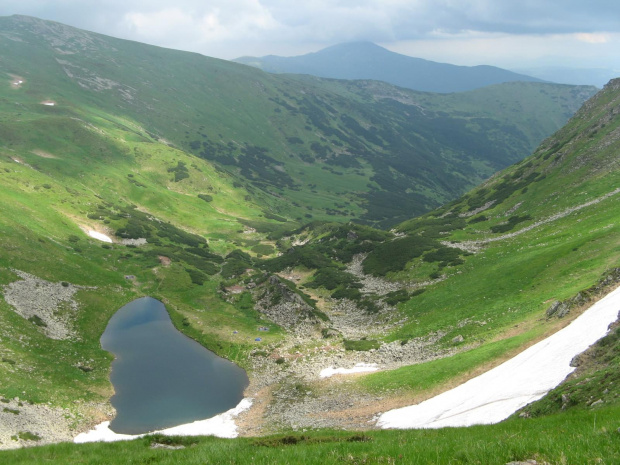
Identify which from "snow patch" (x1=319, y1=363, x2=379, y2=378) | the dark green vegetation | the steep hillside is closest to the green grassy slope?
the steep hillside

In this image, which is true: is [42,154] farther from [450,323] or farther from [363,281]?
[450,323]

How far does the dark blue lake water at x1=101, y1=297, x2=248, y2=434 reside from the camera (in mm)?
52406

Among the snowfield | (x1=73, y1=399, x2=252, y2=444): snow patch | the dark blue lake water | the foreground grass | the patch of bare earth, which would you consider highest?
the patch of bare earth

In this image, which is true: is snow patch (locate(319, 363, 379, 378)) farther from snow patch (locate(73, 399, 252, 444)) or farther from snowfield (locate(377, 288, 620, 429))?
snowfield (locate(377, 288, 620, 429))

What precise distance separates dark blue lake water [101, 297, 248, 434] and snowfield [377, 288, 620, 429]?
88.5ft

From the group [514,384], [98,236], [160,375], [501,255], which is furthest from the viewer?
[98,236]

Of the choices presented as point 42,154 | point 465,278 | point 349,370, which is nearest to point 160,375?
point 349,370

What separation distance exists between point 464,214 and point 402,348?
73.9 metres

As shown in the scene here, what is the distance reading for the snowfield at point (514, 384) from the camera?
29.2 meters

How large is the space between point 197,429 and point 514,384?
3601cm

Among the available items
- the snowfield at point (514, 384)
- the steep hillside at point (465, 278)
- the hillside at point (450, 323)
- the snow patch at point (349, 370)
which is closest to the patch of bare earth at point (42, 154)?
the hillside at point (450, 323)

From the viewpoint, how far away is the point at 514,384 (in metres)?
31.9

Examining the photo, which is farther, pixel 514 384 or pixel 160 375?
pixel 160 375

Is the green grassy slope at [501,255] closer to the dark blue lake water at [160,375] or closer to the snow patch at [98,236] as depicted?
the dark blue lake water at [160,375]
